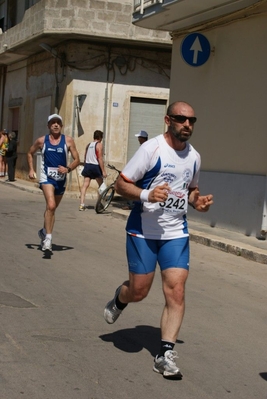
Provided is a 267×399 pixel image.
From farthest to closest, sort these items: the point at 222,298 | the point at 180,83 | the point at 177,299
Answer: the point at 180,83
the point at 222,298
the point at 177,299

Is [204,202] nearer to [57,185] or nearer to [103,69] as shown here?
[57,185]

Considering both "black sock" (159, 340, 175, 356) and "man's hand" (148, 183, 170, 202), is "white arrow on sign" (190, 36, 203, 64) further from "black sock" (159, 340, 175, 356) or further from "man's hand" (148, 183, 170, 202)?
"black sock" (159, 340, 175, 356)

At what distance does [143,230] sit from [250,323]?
217 centimetres

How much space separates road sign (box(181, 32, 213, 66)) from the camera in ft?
47.3

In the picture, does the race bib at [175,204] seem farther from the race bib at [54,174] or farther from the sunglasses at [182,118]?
the race bib at [54,174]

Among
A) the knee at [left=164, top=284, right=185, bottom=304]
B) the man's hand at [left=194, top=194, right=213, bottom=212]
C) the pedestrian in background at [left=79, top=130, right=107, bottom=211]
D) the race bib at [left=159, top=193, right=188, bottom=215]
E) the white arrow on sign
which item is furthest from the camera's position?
the pedestrian in background at [left=79, top=130, right=107, bottom=211]

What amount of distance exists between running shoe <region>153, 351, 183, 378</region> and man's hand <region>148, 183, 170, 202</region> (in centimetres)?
109

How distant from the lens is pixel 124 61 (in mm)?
22500

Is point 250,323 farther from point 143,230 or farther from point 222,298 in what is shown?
point 143,230

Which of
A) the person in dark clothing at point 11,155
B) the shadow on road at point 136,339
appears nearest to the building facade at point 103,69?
the person in dark clothing at point 11,155

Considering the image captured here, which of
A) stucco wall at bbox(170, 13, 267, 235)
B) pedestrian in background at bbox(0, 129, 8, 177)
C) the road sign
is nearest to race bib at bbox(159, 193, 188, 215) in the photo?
stucco wall at bbox(170, 13, 267, 235)

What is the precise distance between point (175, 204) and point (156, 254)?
1.32ft

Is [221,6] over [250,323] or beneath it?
over

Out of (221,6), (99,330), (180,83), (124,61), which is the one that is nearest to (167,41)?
(124,61)
